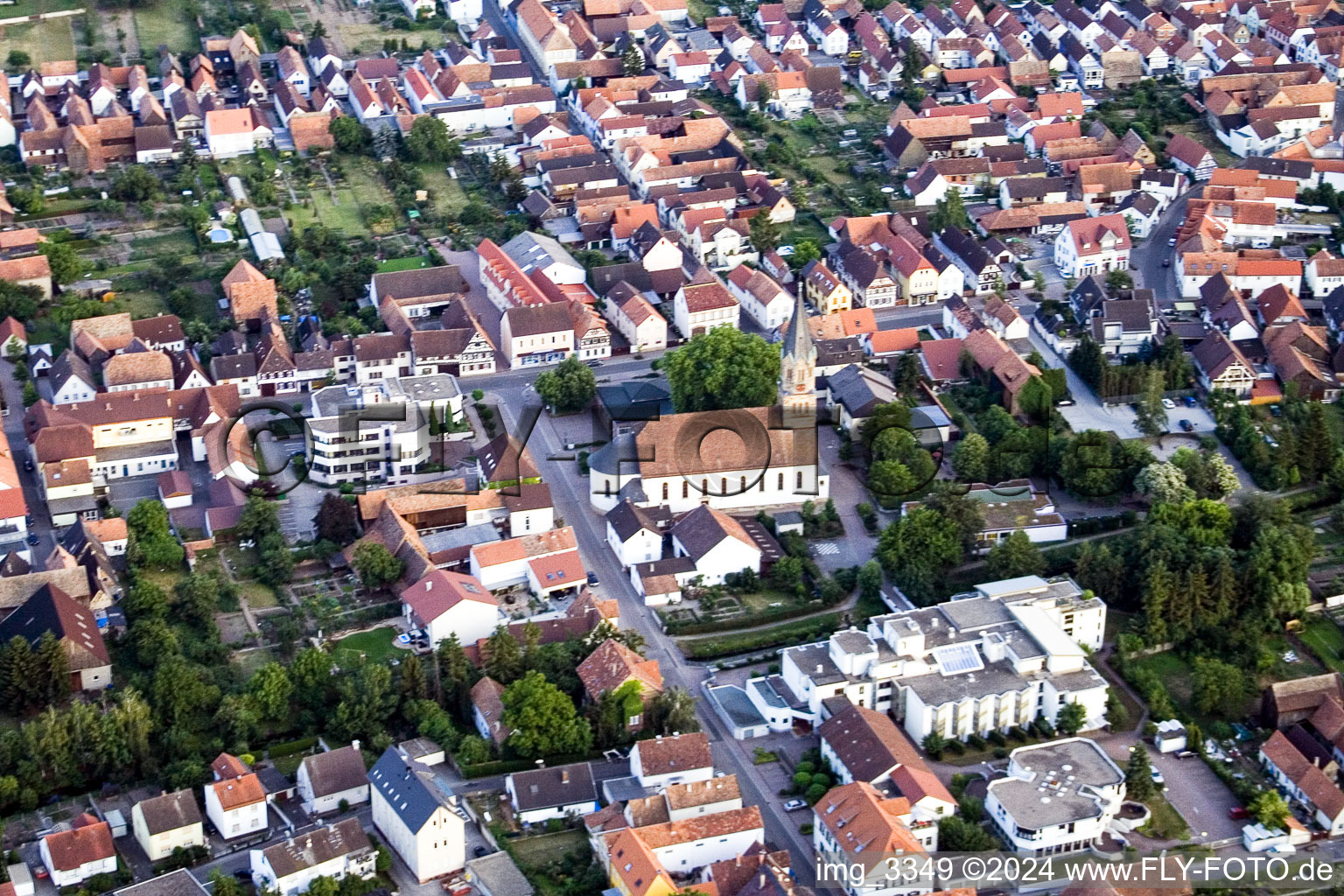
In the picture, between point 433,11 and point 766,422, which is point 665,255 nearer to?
point 766,422

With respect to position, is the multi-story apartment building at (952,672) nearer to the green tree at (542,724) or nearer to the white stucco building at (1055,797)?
the white stucco building at (1055,797)

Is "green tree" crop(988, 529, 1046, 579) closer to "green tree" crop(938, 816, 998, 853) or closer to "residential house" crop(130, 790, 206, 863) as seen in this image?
"green tree" crop(938, 816, 998, 853)

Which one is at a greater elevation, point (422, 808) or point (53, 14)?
point (53, 14)

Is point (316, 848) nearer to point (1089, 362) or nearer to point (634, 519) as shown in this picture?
point (634, 519)

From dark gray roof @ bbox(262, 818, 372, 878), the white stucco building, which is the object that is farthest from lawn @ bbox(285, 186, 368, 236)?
the white stucco building

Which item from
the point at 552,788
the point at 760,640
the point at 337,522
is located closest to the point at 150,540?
the point at 337,522

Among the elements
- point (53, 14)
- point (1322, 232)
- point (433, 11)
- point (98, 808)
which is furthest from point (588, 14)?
point (98, 808)
